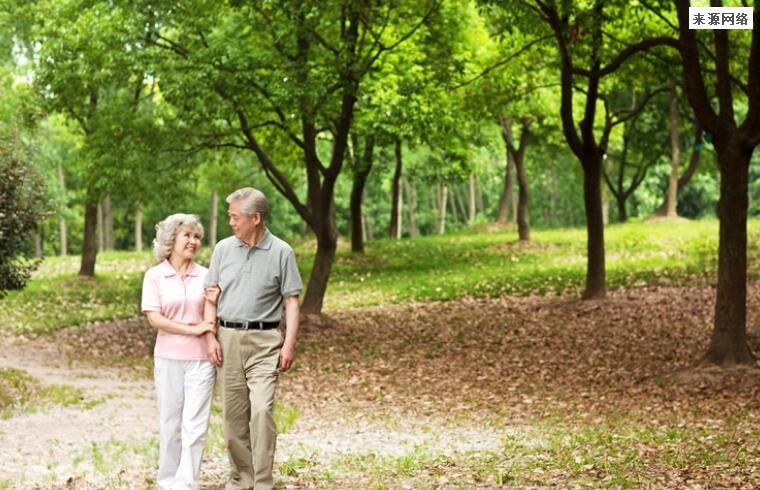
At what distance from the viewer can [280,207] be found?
240 ft

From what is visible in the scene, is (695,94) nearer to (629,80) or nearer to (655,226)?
(629,80)

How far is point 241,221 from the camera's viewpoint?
759cm

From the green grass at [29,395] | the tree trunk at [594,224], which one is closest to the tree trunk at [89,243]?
the tree trunk at [594,224]

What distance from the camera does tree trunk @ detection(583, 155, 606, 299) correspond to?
2125 centimetres

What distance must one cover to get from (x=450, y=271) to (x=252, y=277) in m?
24.0

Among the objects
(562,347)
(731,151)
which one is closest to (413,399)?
(562,347)

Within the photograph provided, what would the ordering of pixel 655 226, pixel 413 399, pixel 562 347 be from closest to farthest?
1. pixel 413 399
2. pixel 562 347
3. pixel 655 226

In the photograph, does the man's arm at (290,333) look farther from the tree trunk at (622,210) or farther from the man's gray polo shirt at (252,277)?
the tree trunk at (622,210)

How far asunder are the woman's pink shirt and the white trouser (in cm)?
8

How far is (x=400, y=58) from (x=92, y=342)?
380 inches

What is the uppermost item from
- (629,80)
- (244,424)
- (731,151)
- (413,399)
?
(629,80)

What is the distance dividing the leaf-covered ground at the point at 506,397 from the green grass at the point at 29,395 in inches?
80.4

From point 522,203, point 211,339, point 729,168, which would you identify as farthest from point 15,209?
point 522,203

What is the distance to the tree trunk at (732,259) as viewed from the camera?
45.5 ft
